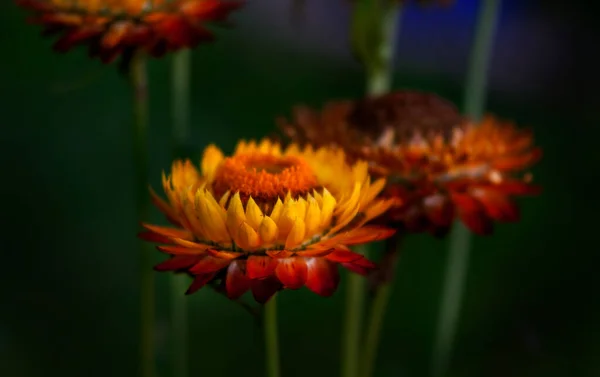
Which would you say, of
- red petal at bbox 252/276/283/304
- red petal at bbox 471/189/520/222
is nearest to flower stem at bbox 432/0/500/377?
red petal at bbox 471/189/520/222

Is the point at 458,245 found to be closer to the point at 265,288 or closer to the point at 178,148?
the point at 178,148

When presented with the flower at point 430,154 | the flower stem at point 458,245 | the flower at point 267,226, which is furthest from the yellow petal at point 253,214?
the flower stem at point 458,245

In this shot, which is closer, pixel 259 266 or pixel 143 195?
pixel 259 266

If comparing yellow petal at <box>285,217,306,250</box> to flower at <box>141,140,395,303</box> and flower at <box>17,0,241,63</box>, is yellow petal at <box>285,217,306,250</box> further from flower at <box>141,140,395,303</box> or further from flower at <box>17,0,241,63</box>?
flower at <box>17,0,241,63</box>

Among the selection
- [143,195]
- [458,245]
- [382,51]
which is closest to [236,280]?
[143,195]

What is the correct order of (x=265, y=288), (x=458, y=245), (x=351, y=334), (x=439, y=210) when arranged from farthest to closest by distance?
(x=458, y=245)
(x=351, y=334)
(x=439, y=210)
(x=265, y=288)

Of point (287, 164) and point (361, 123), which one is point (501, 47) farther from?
point (287, 164)

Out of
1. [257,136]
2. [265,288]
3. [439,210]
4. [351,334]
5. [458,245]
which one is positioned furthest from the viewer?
[257,136]
